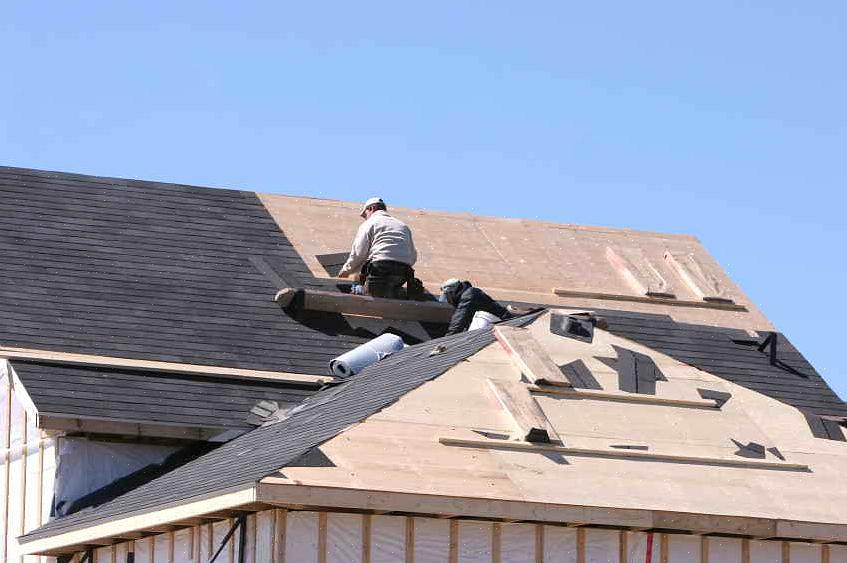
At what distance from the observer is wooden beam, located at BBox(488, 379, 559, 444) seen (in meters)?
13.2

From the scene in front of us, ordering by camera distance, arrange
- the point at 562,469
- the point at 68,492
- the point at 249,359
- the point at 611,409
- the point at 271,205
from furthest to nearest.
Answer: the point at 271,205 → the point at 249,359 → the point at 68,492 → the point at 611,409 → the point at 562,469

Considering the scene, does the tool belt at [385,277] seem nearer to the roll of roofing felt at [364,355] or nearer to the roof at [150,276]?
the roof at [150,276]

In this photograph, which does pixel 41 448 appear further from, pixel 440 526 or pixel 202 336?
pixel 440 526

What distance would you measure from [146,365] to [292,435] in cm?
334

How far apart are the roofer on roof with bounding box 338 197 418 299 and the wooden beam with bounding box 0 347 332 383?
1.87 m

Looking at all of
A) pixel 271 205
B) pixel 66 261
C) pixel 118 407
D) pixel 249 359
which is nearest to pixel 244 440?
pixel 118 407

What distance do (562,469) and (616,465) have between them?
1.76 feet

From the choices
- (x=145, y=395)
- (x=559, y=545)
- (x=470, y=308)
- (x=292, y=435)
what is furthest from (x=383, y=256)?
(x=559, y=545)

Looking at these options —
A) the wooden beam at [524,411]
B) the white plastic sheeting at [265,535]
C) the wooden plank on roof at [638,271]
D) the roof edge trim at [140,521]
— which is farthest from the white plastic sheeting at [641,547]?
the wooden plank on roof at [638,271]

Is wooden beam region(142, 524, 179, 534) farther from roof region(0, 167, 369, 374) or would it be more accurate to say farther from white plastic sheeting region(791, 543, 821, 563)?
white plastic sheeting region(791, 543, 821, 563)

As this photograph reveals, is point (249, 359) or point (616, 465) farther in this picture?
point (249, 359)

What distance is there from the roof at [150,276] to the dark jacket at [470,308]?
1.07 m

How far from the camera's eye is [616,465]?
13.2 m

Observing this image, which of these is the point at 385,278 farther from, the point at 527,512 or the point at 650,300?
the point at 527,512
